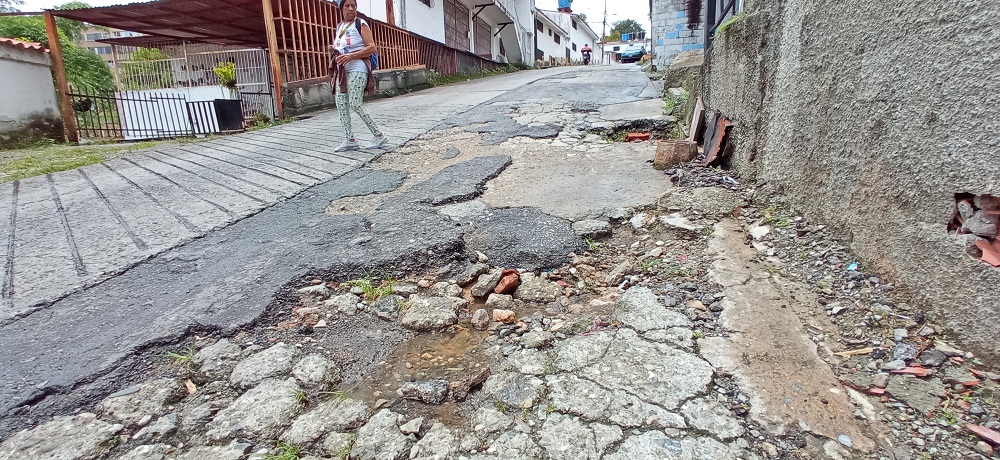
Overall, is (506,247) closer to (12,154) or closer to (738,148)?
(738,148)

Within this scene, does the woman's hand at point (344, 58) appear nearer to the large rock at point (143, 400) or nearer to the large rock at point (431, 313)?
the large rock at point (431, 313)

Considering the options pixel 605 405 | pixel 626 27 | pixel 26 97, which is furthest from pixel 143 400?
pixel 626 27

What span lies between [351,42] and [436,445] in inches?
169

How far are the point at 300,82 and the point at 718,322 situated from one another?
30.9 ft

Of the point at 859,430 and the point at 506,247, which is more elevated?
the point at 506,247

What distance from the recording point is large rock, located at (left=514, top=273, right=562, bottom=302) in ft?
6.78

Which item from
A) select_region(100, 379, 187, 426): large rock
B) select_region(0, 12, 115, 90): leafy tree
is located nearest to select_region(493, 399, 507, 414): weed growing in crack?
select_region(100, 379, 187, 426): large rock

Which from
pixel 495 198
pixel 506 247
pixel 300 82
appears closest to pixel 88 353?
pixel 506 247

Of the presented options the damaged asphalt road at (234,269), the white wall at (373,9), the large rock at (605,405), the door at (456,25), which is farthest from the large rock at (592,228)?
the door at (456,25)

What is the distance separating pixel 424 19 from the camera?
47.8 feet

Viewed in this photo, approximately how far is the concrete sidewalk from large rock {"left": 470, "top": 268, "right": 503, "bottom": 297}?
1758mm

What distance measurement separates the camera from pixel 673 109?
16.8ft

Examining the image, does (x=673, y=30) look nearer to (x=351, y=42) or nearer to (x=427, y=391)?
(x=351, y=42)

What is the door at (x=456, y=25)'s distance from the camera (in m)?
16.6
